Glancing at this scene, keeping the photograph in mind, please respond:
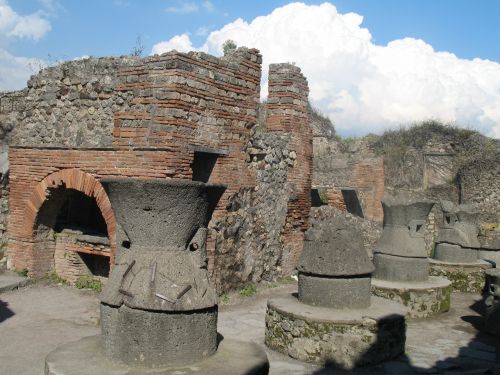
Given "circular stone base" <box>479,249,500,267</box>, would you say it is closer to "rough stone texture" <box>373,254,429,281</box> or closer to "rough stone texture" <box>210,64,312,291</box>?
"rough stone texture" <box>373,254,429,281</box>

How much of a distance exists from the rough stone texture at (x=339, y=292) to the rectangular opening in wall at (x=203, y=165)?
9.97ft

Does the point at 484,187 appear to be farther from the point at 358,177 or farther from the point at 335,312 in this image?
the point at 335,312

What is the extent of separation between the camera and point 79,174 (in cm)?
817

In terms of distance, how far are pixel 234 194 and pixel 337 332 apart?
12.5ft

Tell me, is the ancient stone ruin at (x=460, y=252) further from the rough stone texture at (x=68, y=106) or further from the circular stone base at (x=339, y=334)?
the rough stone texture at (x=68, y=106)

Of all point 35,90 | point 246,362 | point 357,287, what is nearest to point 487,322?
point 357,287

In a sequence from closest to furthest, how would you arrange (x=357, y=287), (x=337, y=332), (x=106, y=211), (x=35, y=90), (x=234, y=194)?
(x=337, y=332), (x=357, y=287), (x=106, y=211), (x=234, y=194), (x=35, y=90)

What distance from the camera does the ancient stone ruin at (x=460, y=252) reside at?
1056cm

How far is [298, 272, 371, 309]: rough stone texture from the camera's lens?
6145mm

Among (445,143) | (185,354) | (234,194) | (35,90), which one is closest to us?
(185,354)

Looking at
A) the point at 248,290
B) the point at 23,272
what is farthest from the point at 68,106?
the point at 248,290

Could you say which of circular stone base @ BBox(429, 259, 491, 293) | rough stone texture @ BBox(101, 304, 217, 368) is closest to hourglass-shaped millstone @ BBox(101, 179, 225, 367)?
rough stone texture @ BBox(101, 304, 217, 368)

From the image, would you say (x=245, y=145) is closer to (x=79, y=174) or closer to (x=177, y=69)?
(x=177, y=69)

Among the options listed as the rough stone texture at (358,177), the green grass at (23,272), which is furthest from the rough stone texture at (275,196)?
the rough stone texture at (358,177)
